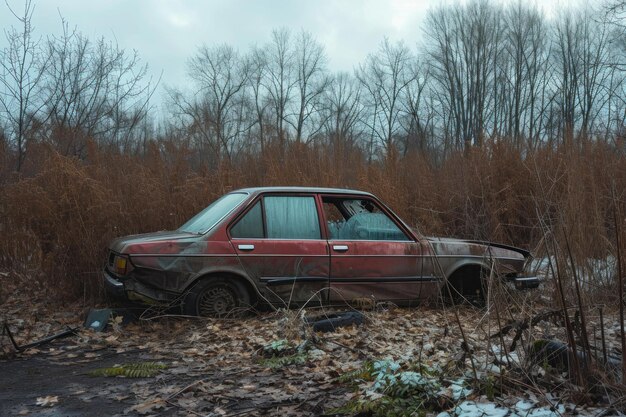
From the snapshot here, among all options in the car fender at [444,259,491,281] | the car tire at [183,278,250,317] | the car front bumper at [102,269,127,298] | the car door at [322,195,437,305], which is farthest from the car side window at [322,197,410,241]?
the car front bumper at [102,269,127,298]

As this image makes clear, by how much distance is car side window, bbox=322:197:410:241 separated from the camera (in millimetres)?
6590

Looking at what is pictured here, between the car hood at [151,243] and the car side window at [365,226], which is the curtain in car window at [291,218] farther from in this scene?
the car hood at [151,243]

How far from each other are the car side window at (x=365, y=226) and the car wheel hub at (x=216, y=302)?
1334 millimetres

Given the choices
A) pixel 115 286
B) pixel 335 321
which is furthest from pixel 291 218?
pixel 115 286

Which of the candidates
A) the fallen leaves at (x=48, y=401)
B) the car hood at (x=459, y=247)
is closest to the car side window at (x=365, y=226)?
the car hood at (x=459, y=247)

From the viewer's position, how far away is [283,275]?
6145mm

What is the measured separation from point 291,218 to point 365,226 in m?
0.90

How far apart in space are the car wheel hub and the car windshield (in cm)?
66

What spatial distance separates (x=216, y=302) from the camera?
19.8 ft

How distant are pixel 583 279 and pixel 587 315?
4.11 feet

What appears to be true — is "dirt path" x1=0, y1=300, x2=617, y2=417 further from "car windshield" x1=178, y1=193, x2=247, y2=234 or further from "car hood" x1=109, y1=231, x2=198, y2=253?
"car windshield" x1=178, y1=193, x2=247, y2=234

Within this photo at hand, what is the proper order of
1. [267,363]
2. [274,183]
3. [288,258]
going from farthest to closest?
[274,183]
[288,258]
[267,363]

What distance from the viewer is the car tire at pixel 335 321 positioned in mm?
5539

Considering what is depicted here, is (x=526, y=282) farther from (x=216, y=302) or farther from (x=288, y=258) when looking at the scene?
(x=216, y=302)
